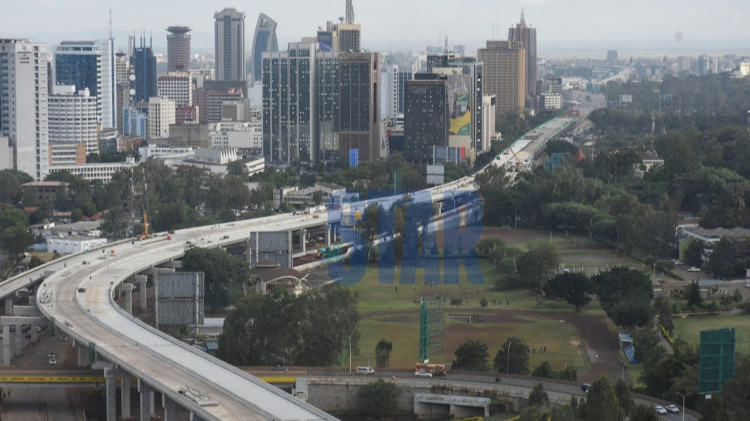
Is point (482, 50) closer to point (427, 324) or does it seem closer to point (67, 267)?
point (67, 267)

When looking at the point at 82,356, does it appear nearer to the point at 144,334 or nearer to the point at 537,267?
the point at 144,334

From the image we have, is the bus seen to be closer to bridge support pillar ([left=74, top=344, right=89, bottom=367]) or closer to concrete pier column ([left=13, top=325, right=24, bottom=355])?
bridge support pillar ([left=74, top=344, right=89, bottom=367])

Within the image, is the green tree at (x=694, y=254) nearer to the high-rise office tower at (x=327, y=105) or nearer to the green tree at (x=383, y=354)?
the green tree at (x=383, y=354)

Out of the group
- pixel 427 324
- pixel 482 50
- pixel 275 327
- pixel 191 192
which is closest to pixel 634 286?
pixel 427 324

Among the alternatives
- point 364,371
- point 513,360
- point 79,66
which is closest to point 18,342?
point 364,371

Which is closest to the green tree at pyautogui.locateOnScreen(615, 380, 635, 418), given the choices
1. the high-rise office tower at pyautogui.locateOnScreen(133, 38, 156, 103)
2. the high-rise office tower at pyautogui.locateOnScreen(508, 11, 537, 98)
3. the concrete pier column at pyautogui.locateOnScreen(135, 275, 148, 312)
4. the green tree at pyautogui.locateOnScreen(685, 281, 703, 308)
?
the green tree at pyautogui.locateOnScreen(685, 281, 703, 308)

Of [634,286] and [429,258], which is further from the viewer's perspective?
[429,258]

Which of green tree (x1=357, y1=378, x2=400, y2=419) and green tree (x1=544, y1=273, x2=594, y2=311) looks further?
green tree (x1=544, y1=273, x2=594, y2=311)
